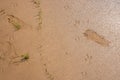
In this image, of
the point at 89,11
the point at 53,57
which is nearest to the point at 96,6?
the point at 89,11

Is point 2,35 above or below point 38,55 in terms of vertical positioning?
above

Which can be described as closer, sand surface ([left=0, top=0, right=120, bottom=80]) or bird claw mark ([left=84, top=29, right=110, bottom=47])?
sand surface ([left=0, top=0, right=120, bottom=80])

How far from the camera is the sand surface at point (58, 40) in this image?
2055 mm

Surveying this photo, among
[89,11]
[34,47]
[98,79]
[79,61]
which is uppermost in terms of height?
[89,11]

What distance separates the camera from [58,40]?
2.26m

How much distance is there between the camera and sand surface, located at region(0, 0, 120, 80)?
6.74ft

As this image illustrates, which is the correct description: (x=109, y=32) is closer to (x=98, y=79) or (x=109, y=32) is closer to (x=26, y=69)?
(x=98, y=79)

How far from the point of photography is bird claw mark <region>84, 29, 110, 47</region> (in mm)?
2387

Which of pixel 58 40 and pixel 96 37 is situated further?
pixel 96 37

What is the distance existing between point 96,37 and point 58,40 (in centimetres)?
39

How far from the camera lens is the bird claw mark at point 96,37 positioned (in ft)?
7.83

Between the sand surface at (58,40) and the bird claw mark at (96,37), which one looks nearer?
the sand surface at (58,40)

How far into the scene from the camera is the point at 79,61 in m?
2.20

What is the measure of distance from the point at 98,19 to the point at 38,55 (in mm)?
801
